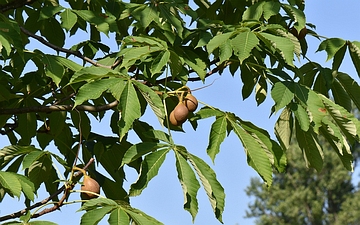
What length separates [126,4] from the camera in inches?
106

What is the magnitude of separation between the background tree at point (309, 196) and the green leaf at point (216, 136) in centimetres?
2524

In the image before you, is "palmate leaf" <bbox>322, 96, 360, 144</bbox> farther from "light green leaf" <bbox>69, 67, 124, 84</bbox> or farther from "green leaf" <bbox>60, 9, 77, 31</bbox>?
"green leaf" <bbox>60, 9, 77, 31</bbox>

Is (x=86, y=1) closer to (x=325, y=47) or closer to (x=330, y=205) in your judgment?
(x=325, y=47)

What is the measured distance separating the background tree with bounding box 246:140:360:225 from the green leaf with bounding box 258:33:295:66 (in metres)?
25.1

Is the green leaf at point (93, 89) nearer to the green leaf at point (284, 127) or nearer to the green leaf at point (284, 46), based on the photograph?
the green leaf at point (284, 46)

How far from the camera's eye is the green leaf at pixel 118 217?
5.88 feet

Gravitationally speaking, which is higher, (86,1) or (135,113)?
(86,1)

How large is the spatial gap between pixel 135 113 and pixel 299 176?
26.7 meters

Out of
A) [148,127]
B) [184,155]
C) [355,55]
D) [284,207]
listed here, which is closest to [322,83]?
[355,55]

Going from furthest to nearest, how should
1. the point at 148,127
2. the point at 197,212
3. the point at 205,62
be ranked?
1. the point at 148,127
2. the point at 205,62
3. the point at 197,212

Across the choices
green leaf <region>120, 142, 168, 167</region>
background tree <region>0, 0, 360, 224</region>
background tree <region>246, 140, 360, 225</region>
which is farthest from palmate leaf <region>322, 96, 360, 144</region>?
background tree <region>246, 140, 360, 225</region>

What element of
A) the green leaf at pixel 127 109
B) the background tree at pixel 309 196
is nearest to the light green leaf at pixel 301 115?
the green leaf at pixel 127 109

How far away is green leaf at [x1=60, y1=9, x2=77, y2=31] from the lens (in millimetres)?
2545

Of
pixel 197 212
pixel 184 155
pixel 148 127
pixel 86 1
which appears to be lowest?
pixel 197 212
